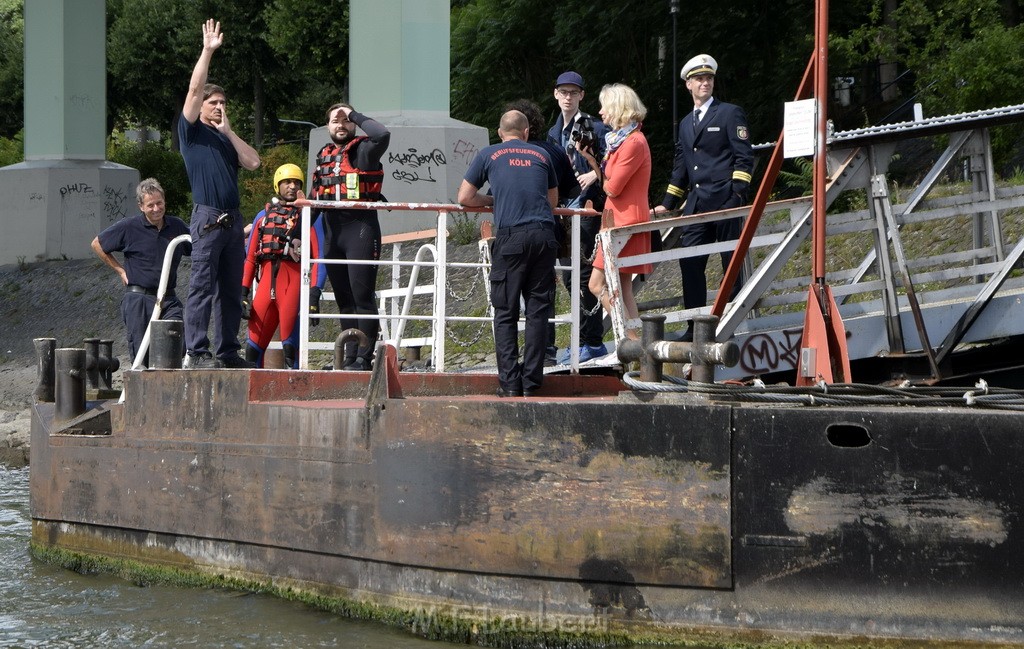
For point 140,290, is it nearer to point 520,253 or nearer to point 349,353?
point 349,353

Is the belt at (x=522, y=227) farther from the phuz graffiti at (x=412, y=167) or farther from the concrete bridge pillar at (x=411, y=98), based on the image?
the phuz graffiti at (x=412, y=167)

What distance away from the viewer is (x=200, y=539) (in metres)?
8.34

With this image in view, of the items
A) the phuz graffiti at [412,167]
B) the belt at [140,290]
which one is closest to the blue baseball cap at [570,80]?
the belt at [140,290]

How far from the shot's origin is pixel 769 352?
8.52 m

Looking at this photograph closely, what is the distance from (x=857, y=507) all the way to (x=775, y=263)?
221 cm

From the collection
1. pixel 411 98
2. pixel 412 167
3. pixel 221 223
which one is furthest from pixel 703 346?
pixel 411 98

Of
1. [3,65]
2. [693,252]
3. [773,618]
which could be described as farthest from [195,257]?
[3,65]

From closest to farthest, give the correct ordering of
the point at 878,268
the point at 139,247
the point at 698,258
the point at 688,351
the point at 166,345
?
the point at 688,351, the point at 878,268, the point at 166,345, the point at 698,258, the point at 139,247

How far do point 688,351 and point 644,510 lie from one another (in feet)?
2.50

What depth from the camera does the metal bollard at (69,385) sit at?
966 centimetres

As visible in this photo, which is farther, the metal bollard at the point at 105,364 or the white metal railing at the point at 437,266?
the metal bollard at the point at 105,364

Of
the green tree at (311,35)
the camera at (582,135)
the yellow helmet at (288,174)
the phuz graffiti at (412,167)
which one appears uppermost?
the green tree at (311,35)

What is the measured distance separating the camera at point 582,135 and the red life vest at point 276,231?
208cm

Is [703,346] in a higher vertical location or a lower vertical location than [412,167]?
lower
